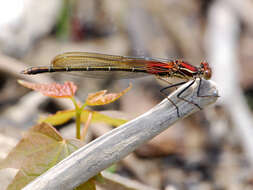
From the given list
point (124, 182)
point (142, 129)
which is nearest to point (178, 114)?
point (142, 129)

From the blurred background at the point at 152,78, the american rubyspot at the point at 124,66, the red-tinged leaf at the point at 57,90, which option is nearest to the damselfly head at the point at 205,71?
the american rubyspot at the point at 124,66

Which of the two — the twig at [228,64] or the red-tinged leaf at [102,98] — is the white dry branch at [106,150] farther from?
the twig at [228,64]

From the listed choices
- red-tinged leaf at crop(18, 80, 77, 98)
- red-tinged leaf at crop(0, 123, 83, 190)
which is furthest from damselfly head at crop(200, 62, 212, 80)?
red-tinged leaf at crop(0, 123, 83, 190)

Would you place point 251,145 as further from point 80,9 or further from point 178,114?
point 80,9

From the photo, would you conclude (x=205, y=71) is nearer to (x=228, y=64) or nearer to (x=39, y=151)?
(x=39, y=151)

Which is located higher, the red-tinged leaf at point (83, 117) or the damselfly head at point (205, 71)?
the damselfly head at point (205, 71)

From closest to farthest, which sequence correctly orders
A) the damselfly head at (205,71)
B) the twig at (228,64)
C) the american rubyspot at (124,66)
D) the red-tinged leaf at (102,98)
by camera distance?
the red-tinged leaf at (102,98) < the damselfly head at (205,71) < the american rubyspot at (124,66) < the twig at (228,64)

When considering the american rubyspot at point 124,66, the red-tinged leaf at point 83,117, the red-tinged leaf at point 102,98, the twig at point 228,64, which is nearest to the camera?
→ the red-tinged leaf at point 102,98
